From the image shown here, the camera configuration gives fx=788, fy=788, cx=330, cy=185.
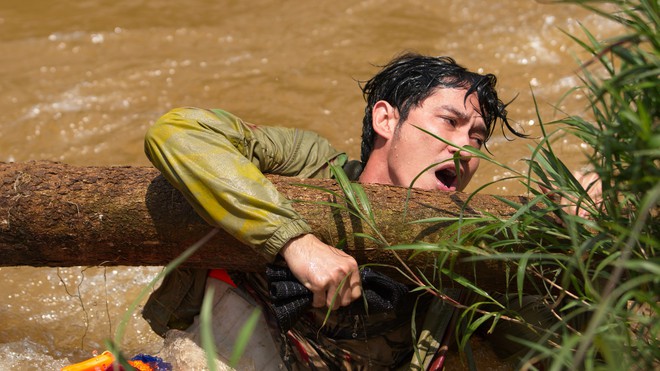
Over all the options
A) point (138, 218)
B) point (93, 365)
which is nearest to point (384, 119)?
point (138, 218)

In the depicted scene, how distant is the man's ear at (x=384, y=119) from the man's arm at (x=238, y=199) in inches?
30.2

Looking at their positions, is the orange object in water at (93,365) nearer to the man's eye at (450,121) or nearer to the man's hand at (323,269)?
the man's hand at (323,269)

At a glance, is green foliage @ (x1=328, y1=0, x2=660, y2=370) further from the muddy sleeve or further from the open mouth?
the open mouth

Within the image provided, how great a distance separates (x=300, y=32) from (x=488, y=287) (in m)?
3.63

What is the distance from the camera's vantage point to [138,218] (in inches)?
103

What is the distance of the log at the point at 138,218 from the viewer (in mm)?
2451

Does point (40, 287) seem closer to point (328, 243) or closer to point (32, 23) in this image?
point (328, 243)

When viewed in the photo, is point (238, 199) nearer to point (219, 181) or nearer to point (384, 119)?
point (219, 181)

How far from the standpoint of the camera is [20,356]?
3207 mm

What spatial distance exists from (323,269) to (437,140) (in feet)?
2.88

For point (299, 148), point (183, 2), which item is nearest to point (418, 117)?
point (299, 148)

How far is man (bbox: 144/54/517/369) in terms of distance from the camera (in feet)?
7.77

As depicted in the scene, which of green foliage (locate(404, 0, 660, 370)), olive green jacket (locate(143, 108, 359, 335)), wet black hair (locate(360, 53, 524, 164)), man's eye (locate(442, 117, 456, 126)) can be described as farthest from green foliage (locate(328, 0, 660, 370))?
wet black hair (locate(360, 53, 524, 164))

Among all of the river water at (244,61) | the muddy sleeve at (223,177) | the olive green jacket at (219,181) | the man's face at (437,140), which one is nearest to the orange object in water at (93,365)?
the olive green jacket at (219,181)
